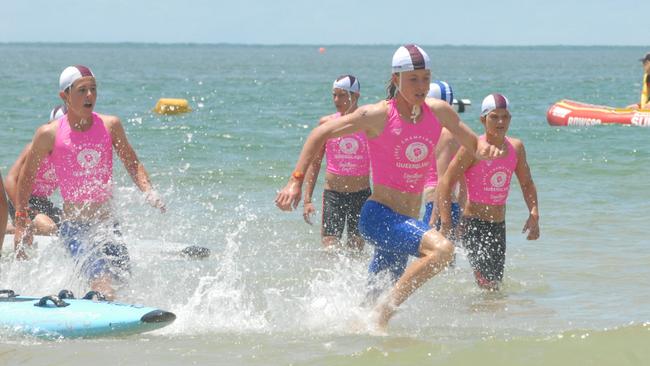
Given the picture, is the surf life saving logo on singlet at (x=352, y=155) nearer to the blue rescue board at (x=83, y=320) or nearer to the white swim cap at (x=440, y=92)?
the white swim cap at (x=440, y=92)

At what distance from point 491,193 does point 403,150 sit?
1917 mm

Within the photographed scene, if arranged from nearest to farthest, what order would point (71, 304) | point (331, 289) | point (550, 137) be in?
1. point (71, 304)
2. point (331, 289)
3. point (550, 137)

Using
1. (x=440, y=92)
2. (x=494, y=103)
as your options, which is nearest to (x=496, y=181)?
(x=494, y=103)

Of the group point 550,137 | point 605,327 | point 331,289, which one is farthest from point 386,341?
point 550,137

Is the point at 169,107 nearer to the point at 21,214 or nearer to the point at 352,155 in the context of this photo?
the point at 352,155

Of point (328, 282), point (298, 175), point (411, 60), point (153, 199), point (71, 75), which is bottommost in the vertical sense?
point (328, 282)

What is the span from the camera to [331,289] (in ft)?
26.5

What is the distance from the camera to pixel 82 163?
778 centimetres

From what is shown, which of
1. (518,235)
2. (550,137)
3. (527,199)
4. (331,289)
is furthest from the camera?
(550,137)

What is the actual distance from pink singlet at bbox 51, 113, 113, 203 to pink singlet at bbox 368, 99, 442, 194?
1939 millimetres

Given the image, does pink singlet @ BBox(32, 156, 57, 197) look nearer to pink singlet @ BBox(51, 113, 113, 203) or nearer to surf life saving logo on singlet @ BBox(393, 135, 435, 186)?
pink singlet @ BBox(51, 113, 113, 203)

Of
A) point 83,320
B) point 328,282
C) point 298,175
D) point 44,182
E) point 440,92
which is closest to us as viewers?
point 298,175

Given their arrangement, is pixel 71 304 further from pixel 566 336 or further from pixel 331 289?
pixel 566 336

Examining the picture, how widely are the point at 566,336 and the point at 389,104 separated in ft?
6.00
